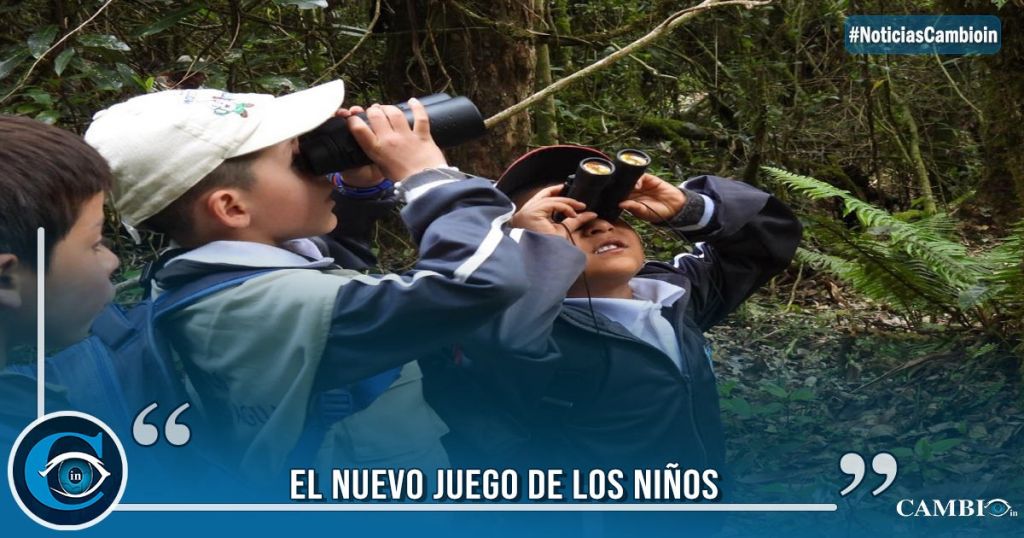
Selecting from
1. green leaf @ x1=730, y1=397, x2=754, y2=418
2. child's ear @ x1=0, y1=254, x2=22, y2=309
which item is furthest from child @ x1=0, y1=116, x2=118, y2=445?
green leaf @ x1=730, y1=397, x2=754, y2=418

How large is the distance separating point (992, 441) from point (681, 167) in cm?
148

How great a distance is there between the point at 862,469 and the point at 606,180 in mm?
566

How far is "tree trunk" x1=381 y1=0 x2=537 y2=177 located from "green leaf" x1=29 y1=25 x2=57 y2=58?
29.6 inches

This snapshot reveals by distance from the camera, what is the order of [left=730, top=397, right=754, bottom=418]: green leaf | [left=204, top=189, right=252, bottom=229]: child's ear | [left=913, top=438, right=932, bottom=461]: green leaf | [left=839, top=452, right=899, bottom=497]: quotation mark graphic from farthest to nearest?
1. [left=730, top=397, right=754, bottom=418]: green leaf
2. [left=913, top=438, right=932, bottom=461]: green leaf
3. [left=839, top=452, right=899, bottom=497]: quotation mark graphic
4. [left=204, top=189, right=252, bottom=229]: child's ear

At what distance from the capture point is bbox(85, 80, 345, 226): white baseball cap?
1294mm

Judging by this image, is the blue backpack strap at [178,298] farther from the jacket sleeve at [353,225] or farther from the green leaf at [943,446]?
the green leaf at [943,446]

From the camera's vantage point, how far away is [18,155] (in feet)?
3.99

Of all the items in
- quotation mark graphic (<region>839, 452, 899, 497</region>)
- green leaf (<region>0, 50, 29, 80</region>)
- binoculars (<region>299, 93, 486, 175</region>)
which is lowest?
quotation mark graphic (<region>839, 452, 899, 497</region>)

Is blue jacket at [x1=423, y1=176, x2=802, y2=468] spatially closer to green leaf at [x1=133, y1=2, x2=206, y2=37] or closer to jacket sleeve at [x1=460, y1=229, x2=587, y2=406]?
jacket sleeve at [x1=460, y1=229, x2=587, y2=406]

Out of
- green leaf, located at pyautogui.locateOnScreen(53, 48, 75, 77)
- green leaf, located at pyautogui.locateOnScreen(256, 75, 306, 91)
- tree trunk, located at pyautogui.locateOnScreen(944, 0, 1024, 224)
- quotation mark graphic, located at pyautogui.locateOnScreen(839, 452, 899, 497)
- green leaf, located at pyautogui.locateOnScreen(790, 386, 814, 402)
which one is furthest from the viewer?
tree trunk, located at pyautogui.locateOnScreen(944, 0, 1024, 224)

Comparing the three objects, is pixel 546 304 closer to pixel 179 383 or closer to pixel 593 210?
pixel 593 210

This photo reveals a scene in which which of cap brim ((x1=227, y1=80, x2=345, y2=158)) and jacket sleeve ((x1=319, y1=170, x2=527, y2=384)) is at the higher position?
cap brim ((x1=227, y1=80, x2=345, y2=158))

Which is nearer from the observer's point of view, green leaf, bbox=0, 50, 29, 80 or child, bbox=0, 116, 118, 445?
child, bbox=0, 116, 118, 445

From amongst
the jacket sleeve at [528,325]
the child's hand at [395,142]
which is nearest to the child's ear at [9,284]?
the child's hand at [395,142]
